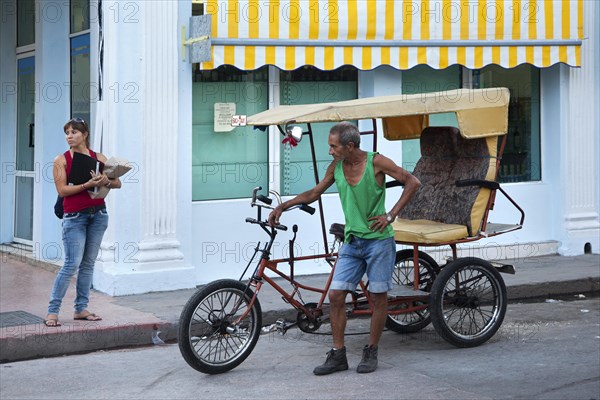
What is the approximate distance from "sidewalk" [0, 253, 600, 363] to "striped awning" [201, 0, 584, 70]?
245cm

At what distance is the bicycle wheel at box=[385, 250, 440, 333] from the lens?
29.4 feet

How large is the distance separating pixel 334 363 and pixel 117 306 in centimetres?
304

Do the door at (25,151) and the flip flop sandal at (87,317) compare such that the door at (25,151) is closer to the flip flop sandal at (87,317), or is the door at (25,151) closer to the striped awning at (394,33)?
the striped awning at (394,33)

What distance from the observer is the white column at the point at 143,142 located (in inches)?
415

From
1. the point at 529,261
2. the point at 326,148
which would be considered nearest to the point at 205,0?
the point at 326,148

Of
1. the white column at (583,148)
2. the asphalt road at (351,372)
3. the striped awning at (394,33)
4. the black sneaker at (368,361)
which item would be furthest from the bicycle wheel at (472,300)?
the white column at (583,148)

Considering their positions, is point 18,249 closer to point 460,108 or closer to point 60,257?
point 60,257

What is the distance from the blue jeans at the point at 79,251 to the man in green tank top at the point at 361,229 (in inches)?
80.8

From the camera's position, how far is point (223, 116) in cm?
1148

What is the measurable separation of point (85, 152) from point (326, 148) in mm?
3842

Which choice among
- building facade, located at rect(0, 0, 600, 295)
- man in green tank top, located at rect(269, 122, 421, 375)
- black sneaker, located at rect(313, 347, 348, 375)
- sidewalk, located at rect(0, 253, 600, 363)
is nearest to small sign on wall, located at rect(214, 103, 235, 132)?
building facade, located at rect(0, 0, 600, 295)

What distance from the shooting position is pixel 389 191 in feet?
40.2

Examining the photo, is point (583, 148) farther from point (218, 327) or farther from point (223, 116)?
point (218, 327)

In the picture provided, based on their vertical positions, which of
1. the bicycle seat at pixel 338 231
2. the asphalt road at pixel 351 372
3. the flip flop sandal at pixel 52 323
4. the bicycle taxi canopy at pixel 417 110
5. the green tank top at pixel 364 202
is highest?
the bicycle taxi canopy at pixel 417 110
